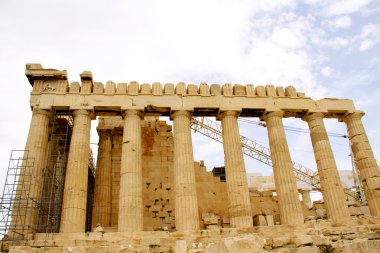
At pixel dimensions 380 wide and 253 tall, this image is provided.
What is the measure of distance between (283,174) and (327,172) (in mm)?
2647

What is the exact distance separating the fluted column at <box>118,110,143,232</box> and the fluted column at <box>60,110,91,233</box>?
1806mm

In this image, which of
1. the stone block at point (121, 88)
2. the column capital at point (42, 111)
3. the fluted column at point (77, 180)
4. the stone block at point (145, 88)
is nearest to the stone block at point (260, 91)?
the stone block at point (145, 88)

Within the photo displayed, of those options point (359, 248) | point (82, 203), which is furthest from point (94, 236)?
point (359, 248)

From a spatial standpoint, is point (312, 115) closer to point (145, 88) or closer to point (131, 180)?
point (145, 88)

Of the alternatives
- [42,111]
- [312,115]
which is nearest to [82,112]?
[42,111]

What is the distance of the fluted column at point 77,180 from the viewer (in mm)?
16500

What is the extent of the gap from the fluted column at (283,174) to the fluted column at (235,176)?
189 centimetres

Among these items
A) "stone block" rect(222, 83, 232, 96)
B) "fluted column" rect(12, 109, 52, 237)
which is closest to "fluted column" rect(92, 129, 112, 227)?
"fluted column" rect(12, 109, 52, 237)

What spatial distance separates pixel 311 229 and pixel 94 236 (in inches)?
380

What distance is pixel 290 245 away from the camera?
1019cm

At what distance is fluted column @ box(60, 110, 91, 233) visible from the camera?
54.1 ft

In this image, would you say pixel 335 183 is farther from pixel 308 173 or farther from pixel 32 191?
pixel 308 173

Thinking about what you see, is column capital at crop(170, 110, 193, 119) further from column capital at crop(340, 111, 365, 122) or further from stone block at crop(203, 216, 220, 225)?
column capital at crop(340, 111, 365, 122)

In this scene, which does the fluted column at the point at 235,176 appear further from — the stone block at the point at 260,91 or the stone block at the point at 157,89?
the stone block at the point at 157,89
